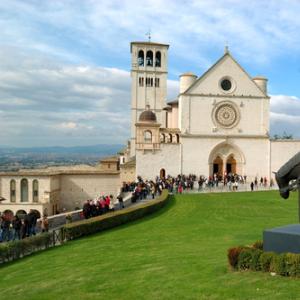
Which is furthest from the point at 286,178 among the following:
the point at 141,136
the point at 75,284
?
the point at 141,136

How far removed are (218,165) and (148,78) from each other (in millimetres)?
20720

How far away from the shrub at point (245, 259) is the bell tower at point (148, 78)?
52.8 metres

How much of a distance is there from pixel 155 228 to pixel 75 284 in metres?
10.1

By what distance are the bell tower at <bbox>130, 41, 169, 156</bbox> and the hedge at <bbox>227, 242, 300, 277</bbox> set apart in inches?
2073

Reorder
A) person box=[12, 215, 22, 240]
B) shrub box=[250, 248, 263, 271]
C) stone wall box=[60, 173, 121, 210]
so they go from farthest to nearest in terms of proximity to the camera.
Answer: stone wall box=[60, 173, 121, 210]
person box=[12, 215, 22, 240]
shrub box=[250, 248, 263, 271]

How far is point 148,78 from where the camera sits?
64.4 meters

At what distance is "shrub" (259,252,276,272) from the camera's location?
31.1 feet

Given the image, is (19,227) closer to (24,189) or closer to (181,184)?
(181,184)

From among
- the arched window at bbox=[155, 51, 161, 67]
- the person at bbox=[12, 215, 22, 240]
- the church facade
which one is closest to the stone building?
the church facade

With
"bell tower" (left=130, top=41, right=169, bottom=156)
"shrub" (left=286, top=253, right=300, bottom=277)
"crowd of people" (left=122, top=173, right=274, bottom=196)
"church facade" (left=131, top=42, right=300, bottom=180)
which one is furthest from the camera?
"bell tower" (left=130, top=41, right=169, bottom=156)

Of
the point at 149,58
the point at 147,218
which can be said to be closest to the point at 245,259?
the point at 147,218

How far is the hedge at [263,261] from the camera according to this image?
9047mm

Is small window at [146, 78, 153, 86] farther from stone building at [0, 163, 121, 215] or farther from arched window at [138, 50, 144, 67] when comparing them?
stone building at [0, 163, 121, 215]

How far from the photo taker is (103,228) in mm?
21641
